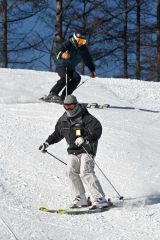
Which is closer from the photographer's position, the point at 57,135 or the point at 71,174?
the point at 71,174

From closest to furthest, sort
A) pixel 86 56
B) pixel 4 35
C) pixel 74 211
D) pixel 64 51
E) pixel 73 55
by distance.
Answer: pixel 74 211
pixel 64 51
pixel 73 55
pixel 86 56
pixel 4 35

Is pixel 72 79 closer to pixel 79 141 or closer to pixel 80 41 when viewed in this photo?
pixel 80 41

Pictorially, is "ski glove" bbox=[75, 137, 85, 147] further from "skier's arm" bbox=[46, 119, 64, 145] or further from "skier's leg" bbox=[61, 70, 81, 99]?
"skier's leg" bbox=[61, 70, 81, 99]

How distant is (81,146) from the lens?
870 centimetres

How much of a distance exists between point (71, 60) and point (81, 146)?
5.22m

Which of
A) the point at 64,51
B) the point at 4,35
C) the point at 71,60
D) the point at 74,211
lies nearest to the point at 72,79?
the point at 71,60

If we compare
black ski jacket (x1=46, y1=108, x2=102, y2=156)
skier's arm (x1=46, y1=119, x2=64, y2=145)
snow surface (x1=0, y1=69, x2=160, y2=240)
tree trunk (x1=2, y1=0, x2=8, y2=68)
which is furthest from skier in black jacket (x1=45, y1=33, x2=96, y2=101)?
tree trunk (x1=2, y1=0, x2=8, y2=68)

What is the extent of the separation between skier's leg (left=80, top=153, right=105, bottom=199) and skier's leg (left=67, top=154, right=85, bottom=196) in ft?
0.45

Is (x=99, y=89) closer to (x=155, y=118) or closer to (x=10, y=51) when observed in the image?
(x=155, y=118)

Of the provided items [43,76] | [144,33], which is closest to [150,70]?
[144,33]

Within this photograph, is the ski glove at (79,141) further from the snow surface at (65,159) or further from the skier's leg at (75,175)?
the snow surface at (65,159)

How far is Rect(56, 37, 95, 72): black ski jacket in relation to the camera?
13.3 metres

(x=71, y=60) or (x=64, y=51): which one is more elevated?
(x=64, y=51)

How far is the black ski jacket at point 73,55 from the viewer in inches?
524
